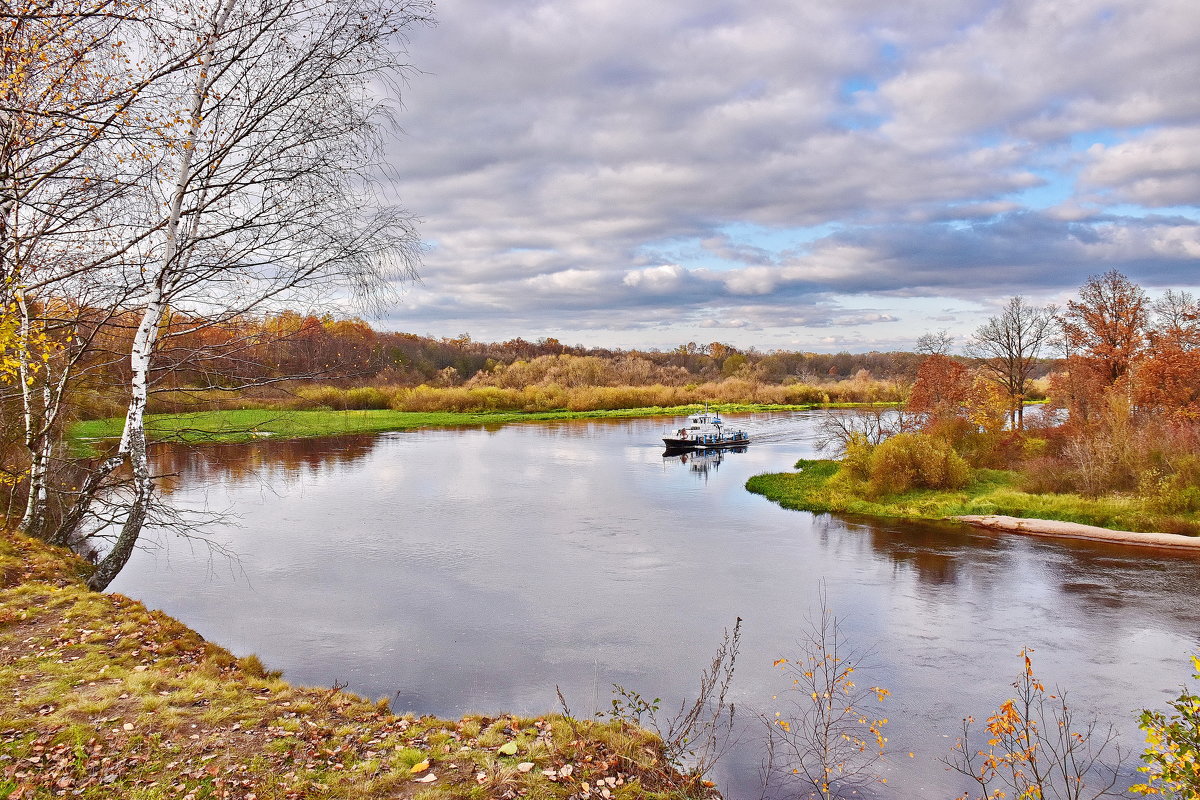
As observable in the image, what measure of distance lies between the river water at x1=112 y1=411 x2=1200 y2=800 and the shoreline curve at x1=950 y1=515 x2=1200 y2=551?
95 cm

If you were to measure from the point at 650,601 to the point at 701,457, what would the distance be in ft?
Answer: 94.5

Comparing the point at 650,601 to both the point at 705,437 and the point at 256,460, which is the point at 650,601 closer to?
the point at 256,460

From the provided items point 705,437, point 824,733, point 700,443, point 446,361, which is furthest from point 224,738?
point 446,361

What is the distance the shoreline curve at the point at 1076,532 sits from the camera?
2131cm

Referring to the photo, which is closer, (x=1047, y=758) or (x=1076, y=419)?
(x=1047, y=758)

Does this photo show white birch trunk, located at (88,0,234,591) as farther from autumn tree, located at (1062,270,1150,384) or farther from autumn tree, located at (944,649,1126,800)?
autumn tree, located at (1062,270,1150,384)

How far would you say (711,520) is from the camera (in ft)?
81.7

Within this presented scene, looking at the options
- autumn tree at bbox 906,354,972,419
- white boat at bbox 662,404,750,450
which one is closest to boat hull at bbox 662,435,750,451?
white boat at bbox 662,404,750,450

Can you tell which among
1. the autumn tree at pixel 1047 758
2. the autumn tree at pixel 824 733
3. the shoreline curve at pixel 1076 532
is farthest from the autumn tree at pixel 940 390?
the autumn tree at pixel 1047 758

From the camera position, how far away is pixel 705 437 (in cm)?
4681

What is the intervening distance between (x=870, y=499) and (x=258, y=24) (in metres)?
25.9

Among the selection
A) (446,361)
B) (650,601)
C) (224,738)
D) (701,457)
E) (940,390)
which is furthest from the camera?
(446,361)

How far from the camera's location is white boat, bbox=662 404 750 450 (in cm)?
4569

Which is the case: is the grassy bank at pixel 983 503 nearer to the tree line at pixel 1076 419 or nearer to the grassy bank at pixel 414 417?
the tree line at pixel 1076 419
